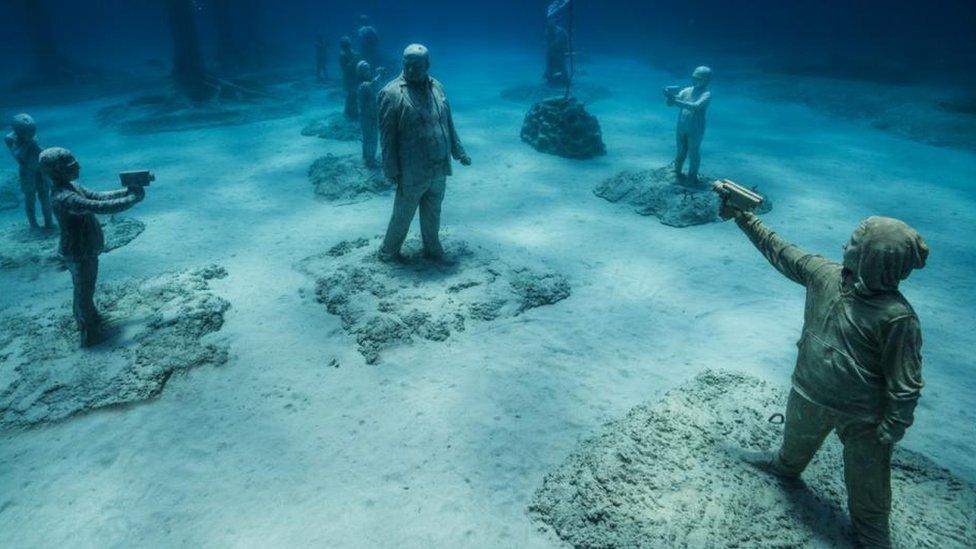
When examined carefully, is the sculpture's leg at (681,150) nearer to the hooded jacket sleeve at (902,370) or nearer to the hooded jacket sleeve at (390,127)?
the hooded jacket sleeve at (390,127)

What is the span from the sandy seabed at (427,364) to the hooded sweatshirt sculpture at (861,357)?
1.11 metres

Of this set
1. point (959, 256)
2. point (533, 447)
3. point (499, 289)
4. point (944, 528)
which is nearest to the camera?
point (944, 528)

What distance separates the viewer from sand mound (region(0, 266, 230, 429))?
4312mm

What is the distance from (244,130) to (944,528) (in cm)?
1613

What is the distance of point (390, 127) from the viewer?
18.2ft

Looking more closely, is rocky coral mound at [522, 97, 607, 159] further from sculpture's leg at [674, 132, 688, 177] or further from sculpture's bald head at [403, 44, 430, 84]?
sculpture's bald head at [403, 44, 430, 84]

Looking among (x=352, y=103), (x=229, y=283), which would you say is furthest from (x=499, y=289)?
(x=352, y=103)

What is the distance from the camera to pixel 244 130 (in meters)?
14.2

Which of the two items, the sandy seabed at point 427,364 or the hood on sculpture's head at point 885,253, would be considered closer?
the hood on sculpture's head at point 885,253

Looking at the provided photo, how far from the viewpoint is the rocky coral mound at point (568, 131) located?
1158cm

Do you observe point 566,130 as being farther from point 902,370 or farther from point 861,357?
point 902,370

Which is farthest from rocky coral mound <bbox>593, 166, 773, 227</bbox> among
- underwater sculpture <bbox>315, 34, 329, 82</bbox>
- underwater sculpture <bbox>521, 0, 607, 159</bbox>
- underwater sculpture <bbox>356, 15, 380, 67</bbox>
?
underwater sculpture <bbox>315, 34, 329, 82</bbox>

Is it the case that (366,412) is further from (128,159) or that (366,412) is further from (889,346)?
(128,159)

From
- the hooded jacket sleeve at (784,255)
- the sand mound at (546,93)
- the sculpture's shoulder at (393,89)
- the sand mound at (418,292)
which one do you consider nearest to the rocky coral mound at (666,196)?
the sand mound at (418,292)
